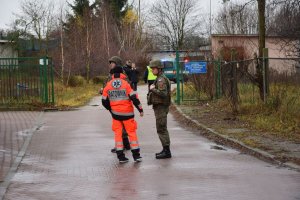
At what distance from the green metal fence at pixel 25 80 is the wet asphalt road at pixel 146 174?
26.5ft

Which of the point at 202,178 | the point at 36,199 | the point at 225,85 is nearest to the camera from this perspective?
the point at 36,199

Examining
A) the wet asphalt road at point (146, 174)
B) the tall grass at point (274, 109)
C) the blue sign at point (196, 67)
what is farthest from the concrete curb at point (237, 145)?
the blue sign at point (196, 67)

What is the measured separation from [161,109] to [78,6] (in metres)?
48.2

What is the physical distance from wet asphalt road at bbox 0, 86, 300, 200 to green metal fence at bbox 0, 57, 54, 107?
8.09 m

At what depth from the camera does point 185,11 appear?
72.1 meters

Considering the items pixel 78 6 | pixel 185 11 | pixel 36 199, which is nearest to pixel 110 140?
pixel 36 199

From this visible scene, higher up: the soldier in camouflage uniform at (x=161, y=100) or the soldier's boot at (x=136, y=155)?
the soldier in camouflage uniform at (x=161, y=100)

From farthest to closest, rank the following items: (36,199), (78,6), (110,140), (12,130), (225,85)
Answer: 1. (78,6)
2. (225,85)
3. (12,130)
4. (110,140)
5. (36,199)

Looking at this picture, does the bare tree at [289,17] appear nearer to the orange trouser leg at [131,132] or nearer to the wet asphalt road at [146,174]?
the wet asphalt road at [146,174]

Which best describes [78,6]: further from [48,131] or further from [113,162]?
[113,162]

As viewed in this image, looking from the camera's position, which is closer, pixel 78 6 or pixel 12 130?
pixel 12 130

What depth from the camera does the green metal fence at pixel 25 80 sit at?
69.6 ft

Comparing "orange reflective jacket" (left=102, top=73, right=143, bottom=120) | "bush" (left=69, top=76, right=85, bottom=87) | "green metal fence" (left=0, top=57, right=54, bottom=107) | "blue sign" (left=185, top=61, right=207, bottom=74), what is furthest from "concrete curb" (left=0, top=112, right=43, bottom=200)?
"bush" (left=69, top=76, right=85, bottom=87)

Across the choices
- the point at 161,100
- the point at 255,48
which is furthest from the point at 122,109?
the point at 255,48
